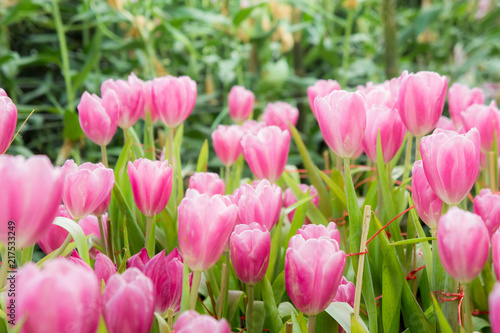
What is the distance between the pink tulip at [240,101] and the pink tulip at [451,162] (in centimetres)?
47

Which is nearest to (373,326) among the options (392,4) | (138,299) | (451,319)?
(451,319)

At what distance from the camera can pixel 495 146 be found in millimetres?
471

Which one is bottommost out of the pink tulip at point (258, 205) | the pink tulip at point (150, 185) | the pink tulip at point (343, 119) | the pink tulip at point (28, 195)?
the pink tulip at point (258, 205)

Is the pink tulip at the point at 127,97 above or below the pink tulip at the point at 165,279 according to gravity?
above

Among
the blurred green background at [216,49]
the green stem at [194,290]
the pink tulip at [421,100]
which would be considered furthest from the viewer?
the blurred green background at [216,49]

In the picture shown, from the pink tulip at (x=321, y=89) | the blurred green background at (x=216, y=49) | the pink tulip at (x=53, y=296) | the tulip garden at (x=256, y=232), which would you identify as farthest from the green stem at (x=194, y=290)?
the blurred green background at (x=216, y=49)

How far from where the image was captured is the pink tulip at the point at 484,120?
18.7 inches

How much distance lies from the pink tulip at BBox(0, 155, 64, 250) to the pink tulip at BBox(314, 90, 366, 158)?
0.75ft

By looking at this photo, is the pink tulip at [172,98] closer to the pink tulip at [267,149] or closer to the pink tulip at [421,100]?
the pink tulip at [267,149]

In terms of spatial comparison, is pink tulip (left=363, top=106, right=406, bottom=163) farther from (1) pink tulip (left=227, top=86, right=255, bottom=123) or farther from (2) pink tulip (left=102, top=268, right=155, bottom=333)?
(1) pink tulip (left=227, top=86, right=255, bottom=123)

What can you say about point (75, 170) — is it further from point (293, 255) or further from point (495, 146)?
point (495, 146)

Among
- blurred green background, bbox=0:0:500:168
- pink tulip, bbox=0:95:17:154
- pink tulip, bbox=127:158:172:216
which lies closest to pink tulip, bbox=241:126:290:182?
pink tulip, bbox=127:158:172:216

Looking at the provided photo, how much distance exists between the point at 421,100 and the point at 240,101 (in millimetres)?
409

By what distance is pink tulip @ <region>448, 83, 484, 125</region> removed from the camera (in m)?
0.55
